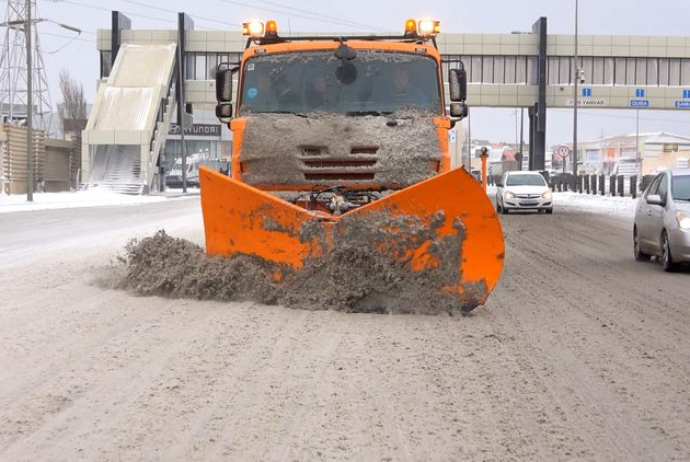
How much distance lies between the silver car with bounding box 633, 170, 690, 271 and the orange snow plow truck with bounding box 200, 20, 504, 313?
13.7ft

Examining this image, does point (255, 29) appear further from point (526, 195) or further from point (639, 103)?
point (639, 103)

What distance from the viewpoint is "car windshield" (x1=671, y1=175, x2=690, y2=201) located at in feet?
43.6

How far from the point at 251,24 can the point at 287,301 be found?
3827 mm

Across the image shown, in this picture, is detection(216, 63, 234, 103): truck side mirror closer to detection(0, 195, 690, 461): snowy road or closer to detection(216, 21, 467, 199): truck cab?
detection(216, 21, 467, 199): truck cab

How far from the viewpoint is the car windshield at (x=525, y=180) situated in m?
31.6

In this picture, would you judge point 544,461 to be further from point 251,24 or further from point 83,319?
point 251,24

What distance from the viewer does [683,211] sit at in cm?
1282

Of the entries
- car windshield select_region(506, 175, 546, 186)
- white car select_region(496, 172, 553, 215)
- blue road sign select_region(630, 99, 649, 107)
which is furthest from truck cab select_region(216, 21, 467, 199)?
blue road sign select_region(630, 99, 649, 107)

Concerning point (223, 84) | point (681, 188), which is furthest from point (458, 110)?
point (681, 188)

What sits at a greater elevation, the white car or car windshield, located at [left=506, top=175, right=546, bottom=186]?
car windshield, located at [left=506, top=175, right=546, bottom=186]

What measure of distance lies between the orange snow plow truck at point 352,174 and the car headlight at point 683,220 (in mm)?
4125

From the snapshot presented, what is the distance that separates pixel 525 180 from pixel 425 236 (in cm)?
2424

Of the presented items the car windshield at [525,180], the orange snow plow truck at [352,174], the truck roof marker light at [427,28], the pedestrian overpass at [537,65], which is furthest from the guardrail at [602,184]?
the orange snow plow truck at [352,174]

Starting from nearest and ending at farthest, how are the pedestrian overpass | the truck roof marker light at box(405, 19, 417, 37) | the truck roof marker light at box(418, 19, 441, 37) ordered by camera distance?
the truck roof marker light at box(418, 19, 441, 37) → the truck roof marker light at box(405, 19, 417, 37) → the pedestrian overpass
